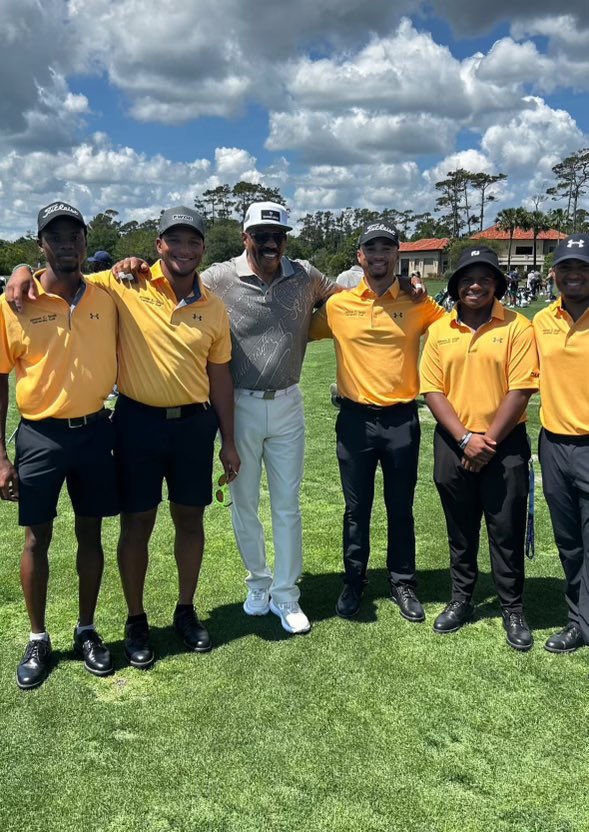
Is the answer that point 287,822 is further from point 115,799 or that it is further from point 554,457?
point 554,457

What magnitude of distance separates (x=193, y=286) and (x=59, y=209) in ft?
2.44

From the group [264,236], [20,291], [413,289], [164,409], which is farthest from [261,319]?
[20,291]

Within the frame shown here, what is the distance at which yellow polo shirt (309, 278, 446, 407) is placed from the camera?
12.8 feet

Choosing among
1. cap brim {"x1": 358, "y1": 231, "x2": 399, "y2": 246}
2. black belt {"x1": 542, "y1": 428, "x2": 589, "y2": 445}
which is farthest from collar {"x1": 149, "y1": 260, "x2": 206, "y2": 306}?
black belt {"x1": 542, "y1": 428, "x2": 589, "y2": 445}

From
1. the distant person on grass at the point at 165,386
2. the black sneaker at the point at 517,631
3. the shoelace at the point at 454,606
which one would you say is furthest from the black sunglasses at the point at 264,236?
the black sneaker at the point at 517,631

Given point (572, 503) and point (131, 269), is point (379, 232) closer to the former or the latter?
point (131, 269)

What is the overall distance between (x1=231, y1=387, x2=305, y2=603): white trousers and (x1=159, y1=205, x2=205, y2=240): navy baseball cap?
990 mm

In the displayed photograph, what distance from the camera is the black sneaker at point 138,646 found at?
140 inches

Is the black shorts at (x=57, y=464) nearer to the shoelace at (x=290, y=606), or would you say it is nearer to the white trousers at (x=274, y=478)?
the white trousers at (x=274, y=478)

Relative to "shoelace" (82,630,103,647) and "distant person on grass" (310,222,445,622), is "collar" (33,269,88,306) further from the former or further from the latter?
"shoelace" (82,630,103,647)

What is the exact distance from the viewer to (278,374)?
3.85m

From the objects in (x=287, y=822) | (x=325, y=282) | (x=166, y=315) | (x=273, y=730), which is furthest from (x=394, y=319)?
(x=287, y=822)

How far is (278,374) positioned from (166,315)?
2.56 ft

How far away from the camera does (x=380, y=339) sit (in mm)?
3893
